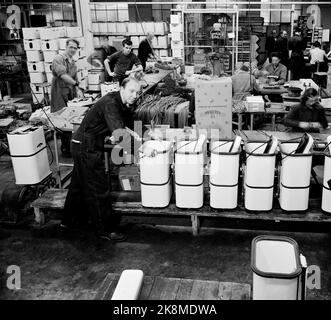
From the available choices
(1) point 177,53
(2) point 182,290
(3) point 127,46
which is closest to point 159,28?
(1) point 177,53

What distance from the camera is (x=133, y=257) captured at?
490 cm

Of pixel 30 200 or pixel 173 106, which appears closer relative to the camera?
pixel 30 200

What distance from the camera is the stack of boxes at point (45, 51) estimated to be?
1213 centimetres

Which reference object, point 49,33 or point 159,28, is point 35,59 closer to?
point 49,33

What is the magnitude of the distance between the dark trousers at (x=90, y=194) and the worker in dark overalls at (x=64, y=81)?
106 inches

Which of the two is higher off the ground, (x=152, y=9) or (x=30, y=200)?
(x=152, y=9)

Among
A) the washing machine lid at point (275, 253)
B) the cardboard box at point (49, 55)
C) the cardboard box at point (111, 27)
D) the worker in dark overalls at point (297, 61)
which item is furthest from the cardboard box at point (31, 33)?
the washing machine lid at point (275, 253)

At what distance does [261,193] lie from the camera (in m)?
4.84

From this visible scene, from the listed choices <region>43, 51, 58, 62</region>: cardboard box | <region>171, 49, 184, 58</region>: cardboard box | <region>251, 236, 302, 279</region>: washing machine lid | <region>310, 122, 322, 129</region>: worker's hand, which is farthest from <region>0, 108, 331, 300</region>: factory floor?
<region>171, 49, 184, 58</region>: cardboard box

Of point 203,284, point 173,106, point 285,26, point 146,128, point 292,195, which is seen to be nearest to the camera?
point 203,284

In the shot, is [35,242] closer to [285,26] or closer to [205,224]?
[205,224]

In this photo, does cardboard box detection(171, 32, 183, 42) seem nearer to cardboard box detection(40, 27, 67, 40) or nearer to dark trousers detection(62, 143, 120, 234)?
cardboard box detection(40, 27, 67, 40)

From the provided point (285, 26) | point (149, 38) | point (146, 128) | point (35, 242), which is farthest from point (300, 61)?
point (35, 242)
